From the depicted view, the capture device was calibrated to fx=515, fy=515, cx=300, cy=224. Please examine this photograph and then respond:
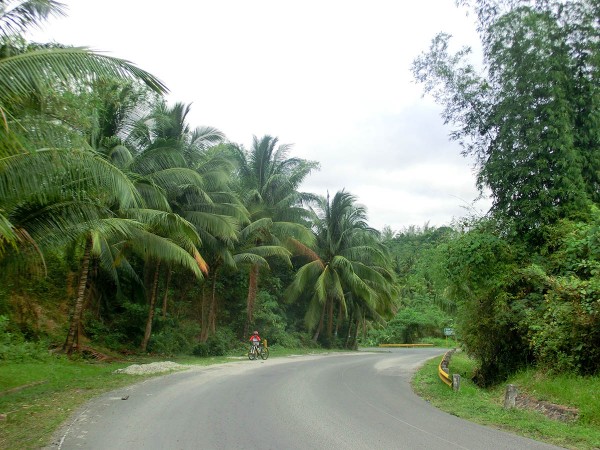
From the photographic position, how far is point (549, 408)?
9.29m

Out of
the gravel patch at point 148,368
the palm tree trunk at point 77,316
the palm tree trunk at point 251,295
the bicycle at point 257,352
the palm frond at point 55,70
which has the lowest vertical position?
the gravel patch at point 148,368

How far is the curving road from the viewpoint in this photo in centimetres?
680

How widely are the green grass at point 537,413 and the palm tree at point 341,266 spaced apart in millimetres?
18106

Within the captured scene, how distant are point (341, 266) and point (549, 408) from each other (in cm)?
2273

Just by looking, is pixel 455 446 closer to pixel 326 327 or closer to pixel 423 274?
pixel 423 274

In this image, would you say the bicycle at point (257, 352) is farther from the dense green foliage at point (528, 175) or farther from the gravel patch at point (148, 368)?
the dense green foliage at point (528, 175)

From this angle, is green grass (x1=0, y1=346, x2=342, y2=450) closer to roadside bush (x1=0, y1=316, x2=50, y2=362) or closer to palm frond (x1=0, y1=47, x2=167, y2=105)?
roadside bush (x1=0, y1=316, x2=50, y2=362)

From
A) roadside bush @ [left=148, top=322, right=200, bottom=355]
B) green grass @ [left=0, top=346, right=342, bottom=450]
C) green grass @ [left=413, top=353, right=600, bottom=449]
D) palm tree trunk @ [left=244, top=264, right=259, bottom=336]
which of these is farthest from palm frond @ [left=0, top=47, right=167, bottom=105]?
palm tree trunk @ [left=244, top=264, right=259, bottom=336]

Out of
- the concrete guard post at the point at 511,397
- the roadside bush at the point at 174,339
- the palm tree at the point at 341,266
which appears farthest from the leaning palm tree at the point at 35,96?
the palm tree at the point at 341,266

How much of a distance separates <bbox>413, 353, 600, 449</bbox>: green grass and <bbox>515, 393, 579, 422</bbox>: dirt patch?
137 mm

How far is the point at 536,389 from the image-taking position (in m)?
10.5

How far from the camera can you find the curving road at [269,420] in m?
6.80

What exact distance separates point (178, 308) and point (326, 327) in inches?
601

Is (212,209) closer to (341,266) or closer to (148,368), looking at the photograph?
(148,368)
